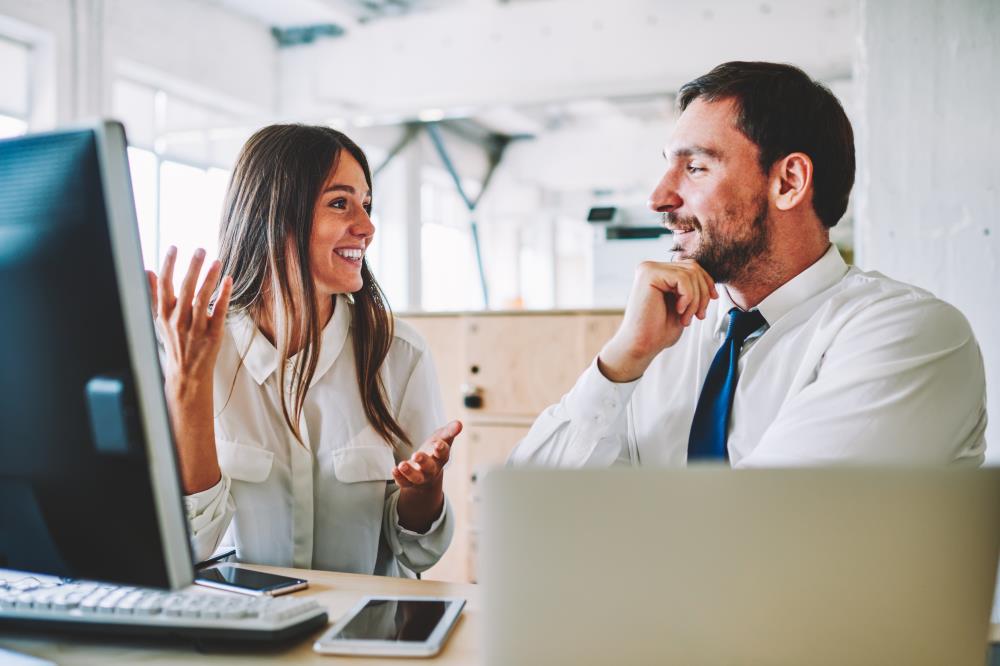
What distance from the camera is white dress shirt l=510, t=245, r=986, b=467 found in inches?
42.0

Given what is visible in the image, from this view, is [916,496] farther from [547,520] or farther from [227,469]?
[227,469]

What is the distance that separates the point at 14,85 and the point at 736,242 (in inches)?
172

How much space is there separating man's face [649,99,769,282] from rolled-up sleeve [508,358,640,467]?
1.01ft

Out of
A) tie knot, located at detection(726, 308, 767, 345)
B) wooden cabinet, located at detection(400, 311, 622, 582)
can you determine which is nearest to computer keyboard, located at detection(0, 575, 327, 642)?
tie knot, located at detection(726, 308, 767, 345)

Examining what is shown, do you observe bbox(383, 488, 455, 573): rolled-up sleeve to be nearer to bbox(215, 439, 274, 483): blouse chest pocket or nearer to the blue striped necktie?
bbox(215, 439, 274, 483): blouse chest pocket

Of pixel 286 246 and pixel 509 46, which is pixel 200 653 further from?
pixel 509 46

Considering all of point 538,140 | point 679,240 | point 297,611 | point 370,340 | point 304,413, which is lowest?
Result: point 297,611

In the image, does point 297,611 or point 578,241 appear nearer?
point 297,611

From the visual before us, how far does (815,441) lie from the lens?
1.06 metres

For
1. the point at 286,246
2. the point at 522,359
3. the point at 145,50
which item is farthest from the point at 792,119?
the point at 145,50

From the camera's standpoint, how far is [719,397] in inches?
52.7

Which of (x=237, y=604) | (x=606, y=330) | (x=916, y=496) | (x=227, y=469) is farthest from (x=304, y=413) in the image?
(x=606, y=330)

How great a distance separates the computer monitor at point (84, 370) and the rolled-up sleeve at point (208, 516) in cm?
52

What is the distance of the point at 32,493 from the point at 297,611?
0.97 feet
